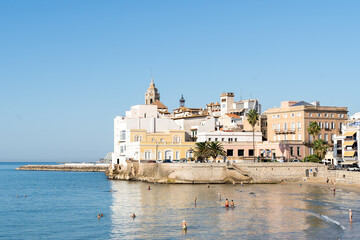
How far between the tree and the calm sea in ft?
49.9

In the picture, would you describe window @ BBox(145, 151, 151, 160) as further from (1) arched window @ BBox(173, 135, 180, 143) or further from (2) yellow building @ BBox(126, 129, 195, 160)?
(1) arched window @ BBox(173, 135, 180, 143)

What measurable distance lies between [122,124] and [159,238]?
77.3m

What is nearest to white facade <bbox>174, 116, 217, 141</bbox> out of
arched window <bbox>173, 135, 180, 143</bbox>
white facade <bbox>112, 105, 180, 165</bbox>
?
white facade <bbox>112, 105, 180, 165</bbox>

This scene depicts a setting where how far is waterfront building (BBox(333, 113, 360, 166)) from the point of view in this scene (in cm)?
8888

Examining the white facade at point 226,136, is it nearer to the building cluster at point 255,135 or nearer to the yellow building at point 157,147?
the building cluster at point 255,135

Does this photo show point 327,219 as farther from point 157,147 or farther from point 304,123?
point 157,147

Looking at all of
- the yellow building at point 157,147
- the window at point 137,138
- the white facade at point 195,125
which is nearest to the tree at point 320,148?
the yellow building at point 157,147

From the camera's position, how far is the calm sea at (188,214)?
47438 millimetres

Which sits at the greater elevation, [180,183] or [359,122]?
[359,122]

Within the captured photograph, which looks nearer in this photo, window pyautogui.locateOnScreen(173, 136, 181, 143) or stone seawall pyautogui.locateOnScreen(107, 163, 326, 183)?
stone seawall pyautogui.locateOnScreen(107, 163, 326, 183)

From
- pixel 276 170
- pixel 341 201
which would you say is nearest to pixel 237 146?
pixel 276 170

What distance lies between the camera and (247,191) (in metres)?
76.4

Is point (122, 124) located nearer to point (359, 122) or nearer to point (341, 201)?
point (359, 122)

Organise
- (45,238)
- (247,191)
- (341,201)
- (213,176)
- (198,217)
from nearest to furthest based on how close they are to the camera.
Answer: (45,238) → (198,217) → (341,201) → (247,191) → (213,176)
